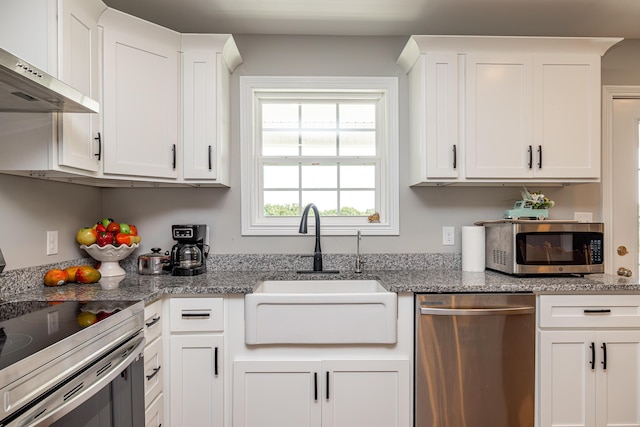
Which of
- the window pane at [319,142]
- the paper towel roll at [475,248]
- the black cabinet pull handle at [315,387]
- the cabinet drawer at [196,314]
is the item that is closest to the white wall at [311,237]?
the paper towel roll at [475,248]

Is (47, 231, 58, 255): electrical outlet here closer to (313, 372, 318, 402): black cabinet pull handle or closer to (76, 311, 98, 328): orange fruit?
(76, 311, 98, 328): orange fruit

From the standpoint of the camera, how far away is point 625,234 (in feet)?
8.04

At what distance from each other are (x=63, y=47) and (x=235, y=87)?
100 centimetres

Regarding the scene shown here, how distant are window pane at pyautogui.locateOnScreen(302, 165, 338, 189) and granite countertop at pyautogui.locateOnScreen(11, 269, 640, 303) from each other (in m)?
0.75

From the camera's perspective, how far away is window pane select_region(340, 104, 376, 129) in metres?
2.52

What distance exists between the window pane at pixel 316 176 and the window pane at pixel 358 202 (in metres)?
0.15

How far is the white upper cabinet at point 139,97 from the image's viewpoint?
181 centimetres

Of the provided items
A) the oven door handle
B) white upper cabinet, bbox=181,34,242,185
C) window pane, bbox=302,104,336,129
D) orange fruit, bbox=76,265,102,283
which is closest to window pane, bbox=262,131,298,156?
window pane, bbox=302,104,336,129

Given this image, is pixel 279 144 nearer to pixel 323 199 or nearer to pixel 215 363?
pixel 323 199

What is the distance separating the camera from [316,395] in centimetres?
175

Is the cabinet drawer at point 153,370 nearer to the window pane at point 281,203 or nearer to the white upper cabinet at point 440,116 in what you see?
the window pane at point 281,203

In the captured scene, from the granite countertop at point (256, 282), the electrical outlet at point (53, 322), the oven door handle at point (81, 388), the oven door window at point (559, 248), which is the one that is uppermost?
the oven door window at point (559, 248)

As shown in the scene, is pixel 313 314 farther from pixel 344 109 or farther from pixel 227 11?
pixel 227 11

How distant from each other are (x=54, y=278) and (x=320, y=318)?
4.31 feet
